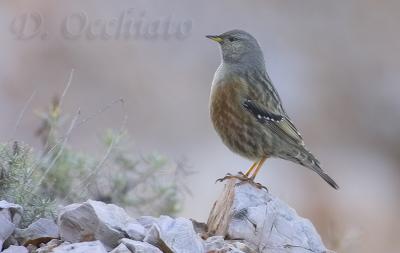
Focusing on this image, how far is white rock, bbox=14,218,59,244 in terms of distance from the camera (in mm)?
5500

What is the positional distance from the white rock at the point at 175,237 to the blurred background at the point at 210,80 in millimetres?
5261

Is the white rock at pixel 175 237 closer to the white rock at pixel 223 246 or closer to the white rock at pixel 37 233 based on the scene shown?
the white rock at pixel 223 246

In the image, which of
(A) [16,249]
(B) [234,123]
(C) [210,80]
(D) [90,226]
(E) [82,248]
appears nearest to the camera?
(E) [82,248]

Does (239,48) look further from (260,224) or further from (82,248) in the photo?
(82,248)

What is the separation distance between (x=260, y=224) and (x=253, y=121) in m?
1.74

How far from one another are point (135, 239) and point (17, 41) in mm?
11935

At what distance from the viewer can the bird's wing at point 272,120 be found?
25.0 feet

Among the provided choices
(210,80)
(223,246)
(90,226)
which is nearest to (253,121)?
(223,246)

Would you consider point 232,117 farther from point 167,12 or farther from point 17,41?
point 167,12

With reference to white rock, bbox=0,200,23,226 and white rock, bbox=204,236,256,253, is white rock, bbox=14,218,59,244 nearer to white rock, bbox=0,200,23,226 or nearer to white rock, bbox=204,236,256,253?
white rock, bbox=0,200,23,226

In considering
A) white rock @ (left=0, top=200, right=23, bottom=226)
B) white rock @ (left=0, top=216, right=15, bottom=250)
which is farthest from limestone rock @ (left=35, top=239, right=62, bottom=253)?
white rock @ (left=0, top=200, right=23, bottom=226)

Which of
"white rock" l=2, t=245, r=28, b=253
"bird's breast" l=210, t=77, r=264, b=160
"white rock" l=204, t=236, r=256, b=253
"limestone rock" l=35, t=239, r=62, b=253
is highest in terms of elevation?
"bird's breast" l=210, t=77, r=264, b=160

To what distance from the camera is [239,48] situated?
26.8 feet

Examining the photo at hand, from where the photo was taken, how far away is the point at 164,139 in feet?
46.1
